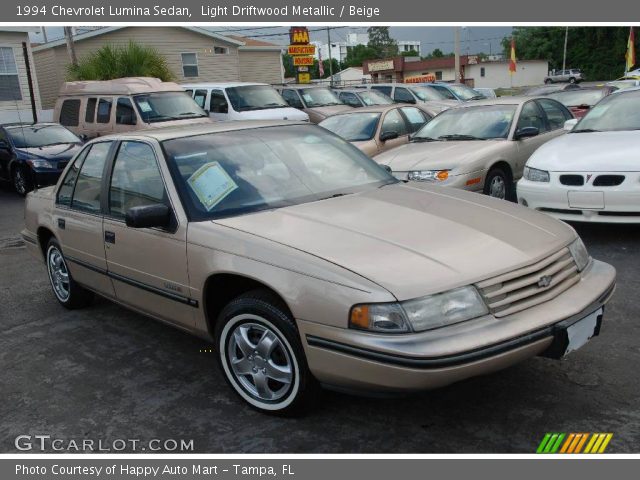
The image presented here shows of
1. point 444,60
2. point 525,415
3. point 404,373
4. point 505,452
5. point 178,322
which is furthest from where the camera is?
point 444,60

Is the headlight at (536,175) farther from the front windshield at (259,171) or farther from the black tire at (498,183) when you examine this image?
the front windshield at (259,171)

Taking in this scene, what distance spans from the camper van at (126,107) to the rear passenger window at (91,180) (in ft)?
26.1

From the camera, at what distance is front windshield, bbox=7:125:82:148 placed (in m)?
12.3

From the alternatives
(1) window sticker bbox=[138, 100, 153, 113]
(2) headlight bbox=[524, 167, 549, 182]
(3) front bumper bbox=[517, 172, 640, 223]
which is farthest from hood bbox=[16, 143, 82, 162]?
(3) front bumper bbox=[517, 172, 640, 223]

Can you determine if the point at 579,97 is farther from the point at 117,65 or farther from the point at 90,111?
the point at 117,65

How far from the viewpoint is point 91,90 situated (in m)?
14.2

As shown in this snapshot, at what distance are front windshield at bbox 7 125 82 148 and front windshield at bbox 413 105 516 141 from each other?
730 centimetres

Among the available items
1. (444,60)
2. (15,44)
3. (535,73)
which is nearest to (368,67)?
(444,60)

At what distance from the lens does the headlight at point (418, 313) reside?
282 centimetres

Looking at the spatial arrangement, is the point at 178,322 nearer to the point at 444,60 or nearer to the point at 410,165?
the point at 410,165

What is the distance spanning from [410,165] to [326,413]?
468 cm

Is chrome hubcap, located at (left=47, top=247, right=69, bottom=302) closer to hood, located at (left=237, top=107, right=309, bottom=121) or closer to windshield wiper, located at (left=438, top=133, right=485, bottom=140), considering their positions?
windshield wiper, located at (left=438, top=133, right=485, bottom=140)

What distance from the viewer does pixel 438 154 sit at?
7715 mm

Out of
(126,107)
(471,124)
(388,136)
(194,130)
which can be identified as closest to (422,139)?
(471,124)
